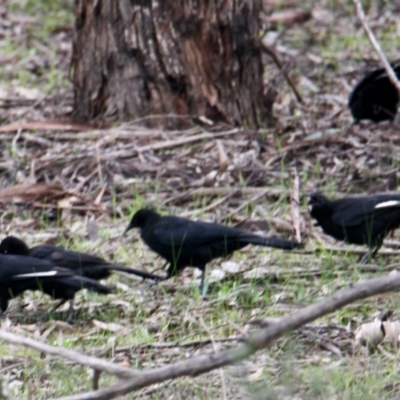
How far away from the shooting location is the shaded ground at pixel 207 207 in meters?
5.15

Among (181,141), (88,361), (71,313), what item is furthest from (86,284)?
(181,141)

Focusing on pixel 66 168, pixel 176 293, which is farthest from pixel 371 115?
pixel 176 293

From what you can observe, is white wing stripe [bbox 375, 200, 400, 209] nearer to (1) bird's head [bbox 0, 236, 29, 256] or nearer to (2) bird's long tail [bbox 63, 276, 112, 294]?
(2) bird's long tail [bbox 63, 276, 112, 294]

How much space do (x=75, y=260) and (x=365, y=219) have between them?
6.14 ft

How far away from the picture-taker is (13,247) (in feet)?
22.4

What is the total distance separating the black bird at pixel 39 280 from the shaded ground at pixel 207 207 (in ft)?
0.57

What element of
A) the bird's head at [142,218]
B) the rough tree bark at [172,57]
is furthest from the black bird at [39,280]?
the rough tree bark at [172,57]

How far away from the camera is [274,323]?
139 inches

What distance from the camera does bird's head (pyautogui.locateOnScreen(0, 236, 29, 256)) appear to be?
683 cm

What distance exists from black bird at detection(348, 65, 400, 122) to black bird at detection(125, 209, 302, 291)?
10.7 ft

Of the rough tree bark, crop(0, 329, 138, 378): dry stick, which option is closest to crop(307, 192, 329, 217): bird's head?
the rough tree bark

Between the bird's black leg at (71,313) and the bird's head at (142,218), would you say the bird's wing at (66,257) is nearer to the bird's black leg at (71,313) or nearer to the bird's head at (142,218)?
the bird's black leg at (71,313)

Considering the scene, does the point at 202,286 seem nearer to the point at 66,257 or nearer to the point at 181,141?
the point at 66,257

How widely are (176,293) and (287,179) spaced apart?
2.20 meters
